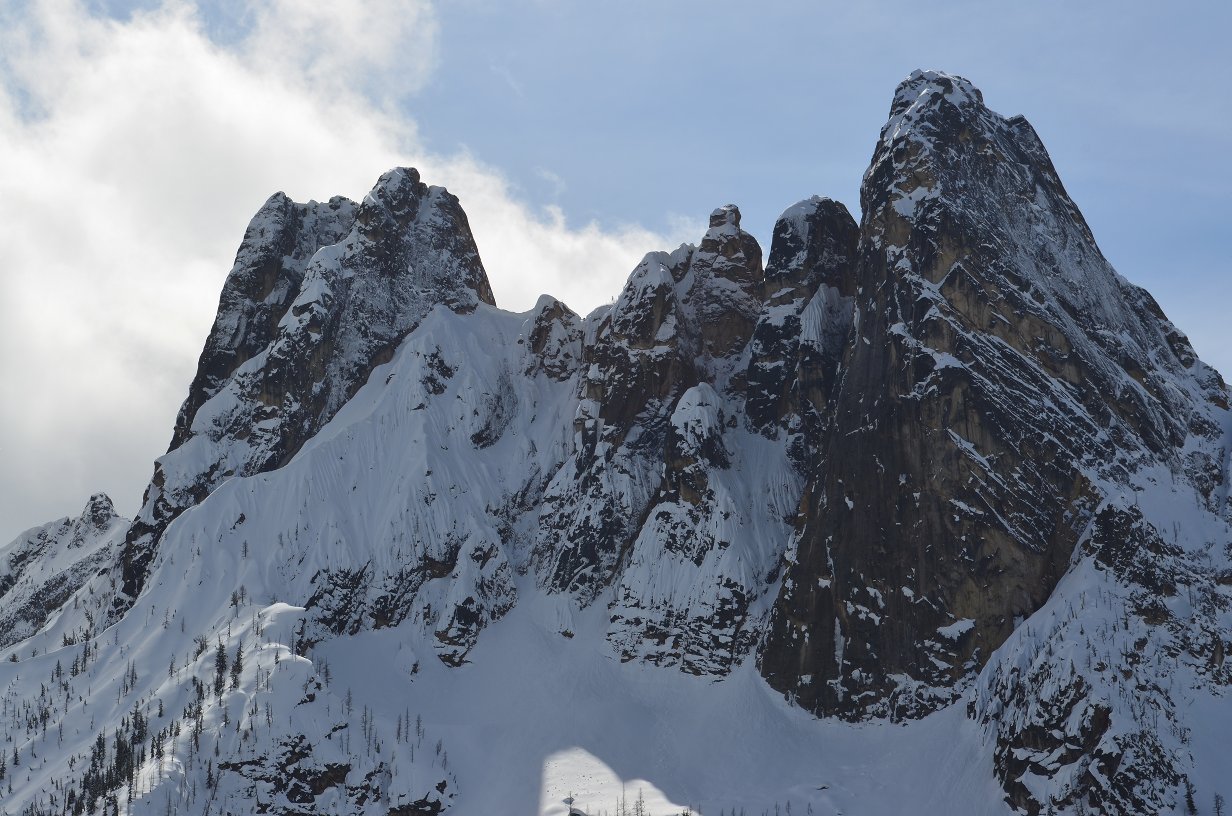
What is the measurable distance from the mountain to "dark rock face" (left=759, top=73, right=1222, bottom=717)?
1.50 feet

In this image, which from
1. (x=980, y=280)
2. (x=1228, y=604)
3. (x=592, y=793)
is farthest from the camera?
(x=980, y=280)

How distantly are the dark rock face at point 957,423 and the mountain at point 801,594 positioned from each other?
0.46 metres

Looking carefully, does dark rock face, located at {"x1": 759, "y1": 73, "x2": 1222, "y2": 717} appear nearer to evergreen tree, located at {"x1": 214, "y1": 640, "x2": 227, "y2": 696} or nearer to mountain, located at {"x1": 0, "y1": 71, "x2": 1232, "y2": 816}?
mountain, located at {"x1": 0, "y1": 71, "x2": 1232, "y2": 816}

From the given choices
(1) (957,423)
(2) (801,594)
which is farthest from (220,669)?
(1) (957,423)

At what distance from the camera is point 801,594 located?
163 meters

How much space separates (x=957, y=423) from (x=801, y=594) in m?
30.9

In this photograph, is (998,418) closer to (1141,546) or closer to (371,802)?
(1141,546)

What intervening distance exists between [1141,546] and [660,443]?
261ft

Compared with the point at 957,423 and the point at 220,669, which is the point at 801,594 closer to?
the point at 957,423

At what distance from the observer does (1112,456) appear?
153 meters

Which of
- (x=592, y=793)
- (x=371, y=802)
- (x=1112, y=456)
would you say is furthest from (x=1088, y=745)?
(x=371, y=802)

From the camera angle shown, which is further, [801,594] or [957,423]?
[801,594]

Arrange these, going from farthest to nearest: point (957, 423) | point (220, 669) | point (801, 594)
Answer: point (220, 669) → point (801, 594) → point (957, 423)

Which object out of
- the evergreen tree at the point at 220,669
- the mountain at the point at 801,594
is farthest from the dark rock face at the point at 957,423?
the evergreen tree at the point at 220,669
